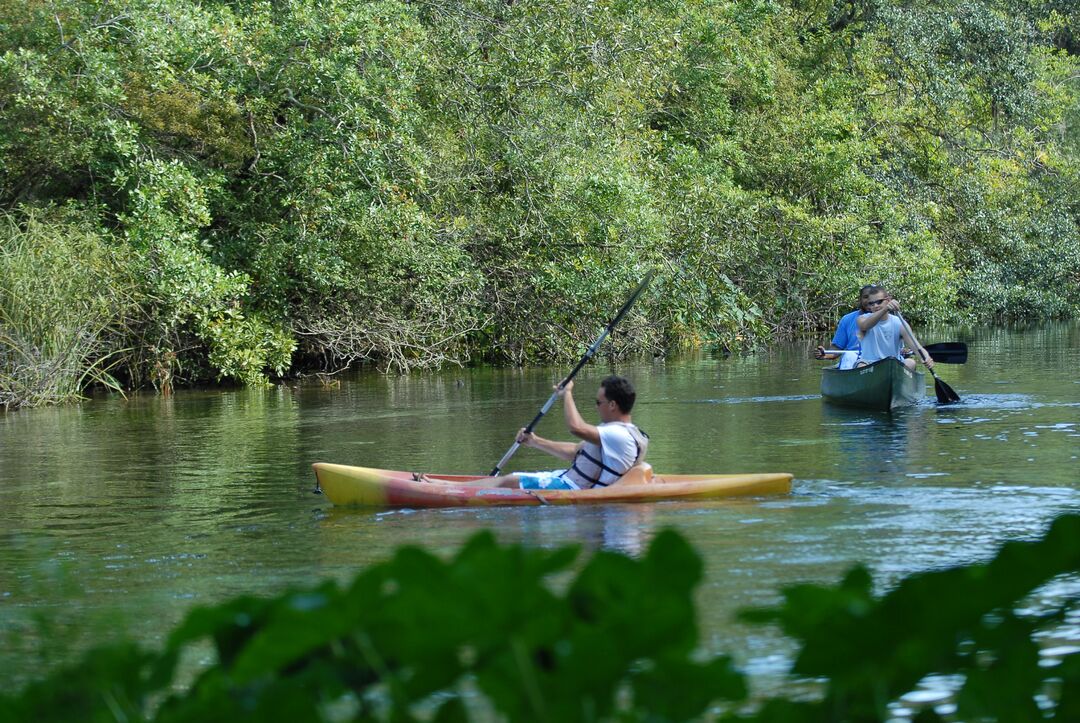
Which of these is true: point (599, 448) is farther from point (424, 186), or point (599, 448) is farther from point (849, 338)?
point (424, 186)

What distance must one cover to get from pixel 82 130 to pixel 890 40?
20.3 metres

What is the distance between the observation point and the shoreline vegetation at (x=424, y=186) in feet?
65.2

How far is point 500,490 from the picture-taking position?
9953mm

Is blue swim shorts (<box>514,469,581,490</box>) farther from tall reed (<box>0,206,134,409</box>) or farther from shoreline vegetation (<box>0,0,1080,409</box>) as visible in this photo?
tall reed (<box>0,206,134,409</box>)

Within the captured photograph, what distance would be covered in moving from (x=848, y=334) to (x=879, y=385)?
1154 millimetres

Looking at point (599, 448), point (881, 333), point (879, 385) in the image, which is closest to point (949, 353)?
point (881, 333)

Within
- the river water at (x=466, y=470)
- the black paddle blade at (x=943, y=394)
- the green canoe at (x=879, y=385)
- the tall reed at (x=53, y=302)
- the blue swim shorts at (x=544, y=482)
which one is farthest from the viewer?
the tall reed at (x=53, y=302)

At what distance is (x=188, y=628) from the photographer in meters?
1.30

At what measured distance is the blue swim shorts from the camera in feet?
33.5

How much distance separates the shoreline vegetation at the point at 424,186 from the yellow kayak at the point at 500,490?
34.0 ft

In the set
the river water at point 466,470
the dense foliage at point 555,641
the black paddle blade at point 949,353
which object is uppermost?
the black paddle blade at point 949,353

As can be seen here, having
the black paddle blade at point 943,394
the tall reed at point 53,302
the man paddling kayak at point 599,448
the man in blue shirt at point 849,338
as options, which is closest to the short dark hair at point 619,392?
the man paddling kayak at point 599,448

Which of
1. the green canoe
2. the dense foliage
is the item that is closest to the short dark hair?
the green canoe

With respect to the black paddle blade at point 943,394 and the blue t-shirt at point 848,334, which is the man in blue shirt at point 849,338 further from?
the black paddle blade at point 943,394
